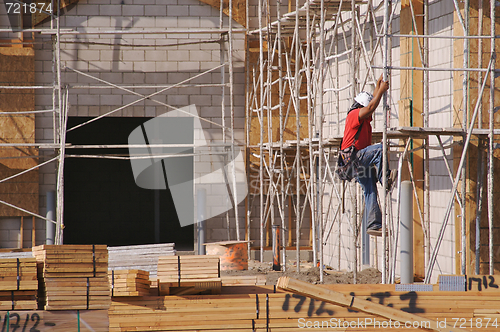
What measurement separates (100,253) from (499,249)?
5646 millimetres

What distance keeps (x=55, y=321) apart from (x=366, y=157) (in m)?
4.54

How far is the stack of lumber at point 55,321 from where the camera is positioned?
739 centimetres

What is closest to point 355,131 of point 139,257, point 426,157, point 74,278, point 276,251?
point 426,157

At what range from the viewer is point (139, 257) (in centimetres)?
1081

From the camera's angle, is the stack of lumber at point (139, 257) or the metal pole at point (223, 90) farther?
the metal pole at point (223, 90)

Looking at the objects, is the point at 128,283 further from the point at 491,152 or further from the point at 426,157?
the point at 491,152

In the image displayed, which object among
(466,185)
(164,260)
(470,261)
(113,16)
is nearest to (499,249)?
(470,261)

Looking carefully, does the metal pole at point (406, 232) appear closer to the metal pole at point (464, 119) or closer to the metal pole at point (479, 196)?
the metal pole at point (464, 119)

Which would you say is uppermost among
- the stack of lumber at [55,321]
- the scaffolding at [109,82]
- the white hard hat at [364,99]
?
the scaffolding at [109,82]

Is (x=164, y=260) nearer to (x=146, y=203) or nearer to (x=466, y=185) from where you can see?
(x=466, y=185)

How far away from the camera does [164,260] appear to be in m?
7.77

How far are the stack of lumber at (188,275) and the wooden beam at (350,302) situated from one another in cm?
99

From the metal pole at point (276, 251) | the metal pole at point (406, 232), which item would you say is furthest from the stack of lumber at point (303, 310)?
the metal pole at point (276, 251)

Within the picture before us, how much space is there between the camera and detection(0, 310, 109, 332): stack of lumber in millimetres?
7391
